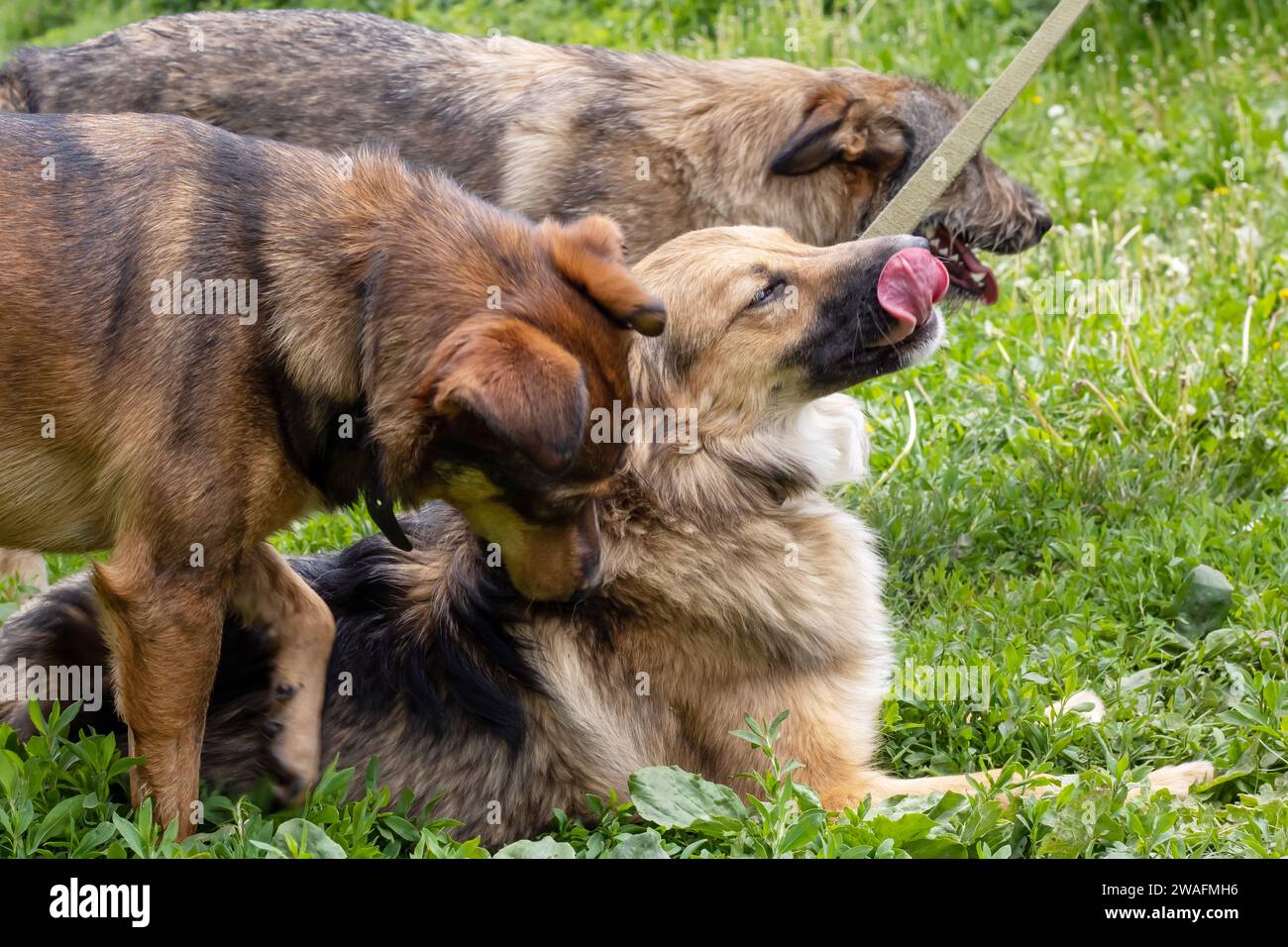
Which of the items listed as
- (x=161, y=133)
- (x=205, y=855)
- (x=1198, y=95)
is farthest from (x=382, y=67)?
(x=1198, y=95)

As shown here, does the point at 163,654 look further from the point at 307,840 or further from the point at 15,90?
the point at 15,90

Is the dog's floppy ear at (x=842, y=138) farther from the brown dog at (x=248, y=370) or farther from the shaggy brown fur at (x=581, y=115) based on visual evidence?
the brown dog at (x=248, y=370)

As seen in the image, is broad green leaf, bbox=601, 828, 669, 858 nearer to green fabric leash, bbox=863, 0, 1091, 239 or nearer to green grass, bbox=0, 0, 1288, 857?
green grass, bbox=0, 0, 1288, 857

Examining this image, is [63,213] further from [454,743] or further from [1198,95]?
[1198,95]

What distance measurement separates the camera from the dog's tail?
6.38 meters

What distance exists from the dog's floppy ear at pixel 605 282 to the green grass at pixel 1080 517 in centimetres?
112

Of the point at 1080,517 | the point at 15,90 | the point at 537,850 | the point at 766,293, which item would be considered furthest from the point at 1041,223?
the point at 15,90

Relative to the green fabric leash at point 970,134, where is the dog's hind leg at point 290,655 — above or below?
below

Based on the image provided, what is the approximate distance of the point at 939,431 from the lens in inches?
247

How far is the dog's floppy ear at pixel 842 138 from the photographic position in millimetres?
6164

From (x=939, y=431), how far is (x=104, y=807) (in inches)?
Answer: 143

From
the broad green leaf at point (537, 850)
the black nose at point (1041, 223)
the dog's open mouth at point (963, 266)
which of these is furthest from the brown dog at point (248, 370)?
the black nose at point (1041, 223)
